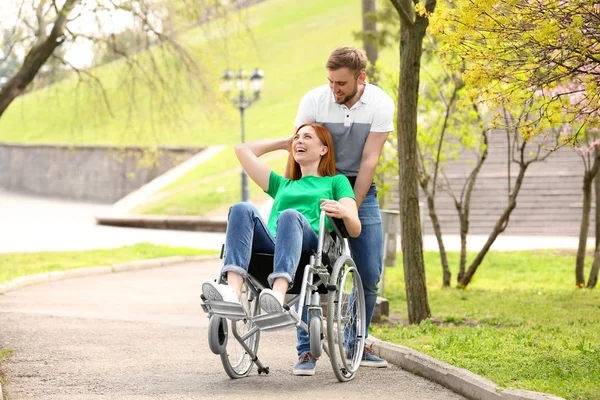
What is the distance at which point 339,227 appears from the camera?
6.77m

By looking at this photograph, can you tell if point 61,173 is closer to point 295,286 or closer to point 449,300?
point 449,300

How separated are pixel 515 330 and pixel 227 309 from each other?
3.53 m

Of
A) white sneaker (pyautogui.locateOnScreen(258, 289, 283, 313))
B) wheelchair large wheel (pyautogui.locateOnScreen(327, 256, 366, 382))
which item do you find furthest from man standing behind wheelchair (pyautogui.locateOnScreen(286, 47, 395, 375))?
white sneaker (pyautogui.locateOnScreen(258, 289, 283, 313))

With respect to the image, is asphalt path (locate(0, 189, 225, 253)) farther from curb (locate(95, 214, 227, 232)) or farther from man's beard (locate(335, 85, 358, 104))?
man's beard (locate(335, 85, 358, 104))

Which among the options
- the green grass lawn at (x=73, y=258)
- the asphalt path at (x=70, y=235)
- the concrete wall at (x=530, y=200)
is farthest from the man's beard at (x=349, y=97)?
the concrete wall at (x=530, y=200)

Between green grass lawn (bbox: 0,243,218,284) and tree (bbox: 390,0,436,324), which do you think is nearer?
tree (bbox: 390,0,436,324)

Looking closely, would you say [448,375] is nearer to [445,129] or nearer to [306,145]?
[306,145]

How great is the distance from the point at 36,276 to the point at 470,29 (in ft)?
31.2

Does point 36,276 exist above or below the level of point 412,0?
below

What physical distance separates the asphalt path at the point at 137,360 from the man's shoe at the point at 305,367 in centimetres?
6

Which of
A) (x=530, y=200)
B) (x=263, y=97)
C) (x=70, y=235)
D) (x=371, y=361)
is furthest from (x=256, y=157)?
(x=263, y=97)

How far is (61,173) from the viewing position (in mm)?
55219

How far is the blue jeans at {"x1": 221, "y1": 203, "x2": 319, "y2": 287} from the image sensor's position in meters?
6.16

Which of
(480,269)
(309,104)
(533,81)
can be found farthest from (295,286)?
(480,269)
